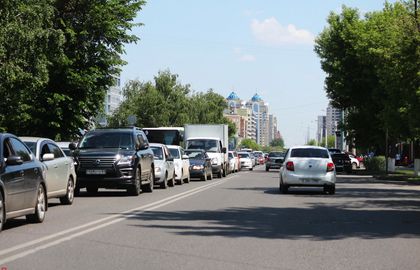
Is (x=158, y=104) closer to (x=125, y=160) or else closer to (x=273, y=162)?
(x=273, y=162)

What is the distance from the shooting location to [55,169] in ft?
56.2

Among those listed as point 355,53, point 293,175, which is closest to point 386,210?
point 293,175

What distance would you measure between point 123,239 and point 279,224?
370 cm

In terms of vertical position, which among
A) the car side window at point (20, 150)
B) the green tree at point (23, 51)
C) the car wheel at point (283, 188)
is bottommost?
the car wheel at point (283, 188)

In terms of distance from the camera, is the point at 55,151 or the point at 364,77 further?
the point at 364,77

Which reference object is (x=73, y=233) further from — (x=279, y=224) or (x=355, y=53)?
(x=355, y=53)

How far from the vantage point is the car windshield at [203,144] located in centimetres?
4194

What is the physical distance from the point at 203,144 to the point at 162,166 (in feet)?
49.8

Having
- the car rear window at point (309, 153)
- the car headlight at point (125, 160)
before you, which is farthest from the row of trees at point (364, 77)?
the car headlight at point (125, 160)

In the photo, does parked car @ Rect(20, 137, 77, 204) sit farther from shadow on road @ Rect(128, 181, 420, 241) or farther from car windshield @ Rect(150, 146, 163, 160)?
car windshield @ Rect(150, 146, 163, 160)

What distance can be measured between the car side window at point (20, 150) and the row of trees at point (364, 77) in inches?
1018

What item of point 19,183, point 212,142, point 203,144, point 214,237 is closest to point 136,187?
point 19,183

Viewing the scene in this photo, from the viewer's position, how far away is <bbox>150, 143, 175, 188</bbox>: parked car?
26891 millimetres

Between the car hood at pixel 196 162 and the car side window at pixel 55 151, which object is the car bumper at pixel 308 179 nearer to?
the car side window at pixel 55 151
